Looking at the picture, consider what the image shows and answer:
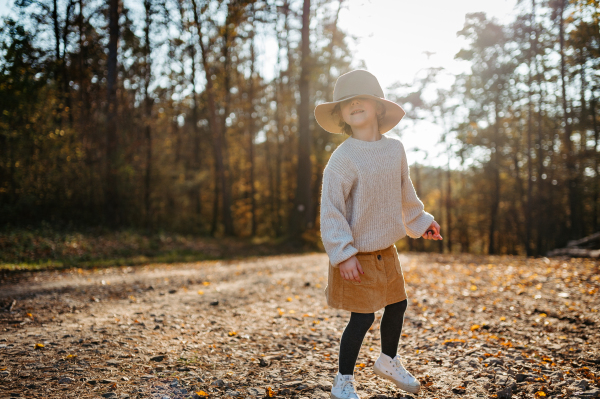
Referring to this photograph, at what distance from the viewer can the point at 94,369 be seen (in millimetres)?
3002

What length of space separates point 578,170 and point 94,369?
72.6ft

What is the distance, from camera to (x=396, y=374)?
2.76 metres

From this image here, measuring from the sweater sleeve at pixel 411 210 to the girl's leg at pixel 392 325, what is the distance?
517 mm

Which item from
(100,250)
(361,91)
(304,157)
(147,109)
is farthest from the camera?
(147,109)

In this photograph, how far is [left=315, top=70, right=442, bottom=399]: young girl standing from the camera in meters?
2.51

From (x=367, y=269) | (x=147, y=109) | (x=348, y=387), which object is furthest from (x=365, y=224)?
(x=147, y=109)

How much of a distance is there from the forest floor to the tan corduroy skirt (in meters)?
0.76

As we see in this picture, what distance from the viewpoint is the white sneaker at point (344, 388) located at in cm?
251

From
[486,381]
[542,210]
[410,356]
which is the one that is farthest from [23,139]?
[542,210]

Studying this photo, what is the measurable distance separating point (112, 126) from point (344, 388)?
14.3 metres

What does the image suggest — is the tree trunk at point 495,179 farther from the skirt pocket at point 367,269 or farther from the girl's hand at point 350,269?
the girl's hand at point 350,269

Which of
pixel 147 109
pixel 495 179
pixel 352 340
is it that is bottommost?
pixel 352 340

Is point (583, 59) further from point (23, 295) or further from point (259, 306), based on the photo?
point (23, 295)

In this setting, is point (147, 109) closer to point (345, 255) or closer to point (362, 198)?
point (362, 198)
